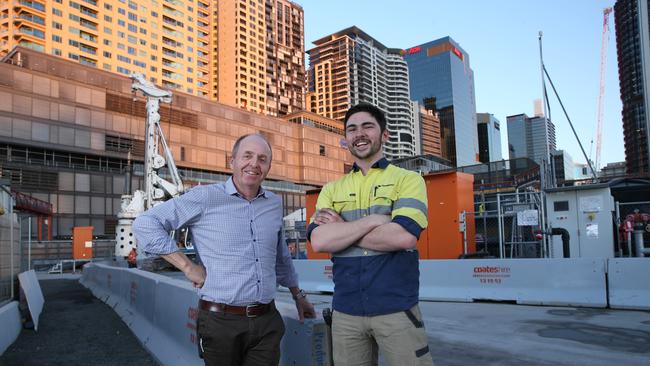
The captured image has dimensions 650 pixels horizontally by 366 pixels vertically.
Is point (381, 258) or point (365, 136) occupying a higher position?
point (365, 136)

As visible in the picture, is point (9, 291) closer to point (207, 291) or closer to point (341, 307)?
point (207, 291)

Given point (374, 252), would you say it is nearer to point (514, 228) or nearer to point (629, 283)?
point (629, 283)

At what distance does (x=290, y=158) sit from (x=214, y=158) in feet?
59.4

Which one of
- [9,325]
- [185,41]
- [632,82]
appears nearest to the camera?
[9,325]

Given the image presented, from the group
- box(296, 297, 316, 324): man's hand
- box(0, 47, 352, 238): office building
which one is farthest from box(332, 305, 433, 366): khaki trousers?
box(0, 47, 352, 238): office building

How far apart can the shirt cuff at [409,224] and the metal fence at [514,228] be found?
10.9 m

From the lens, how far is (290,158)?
84.4 metres

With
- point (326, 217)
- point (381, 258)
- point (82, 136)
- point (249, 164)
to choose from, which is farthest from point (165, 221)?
point (82, 136)

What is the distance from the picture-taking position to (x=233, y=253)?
2.85 metres

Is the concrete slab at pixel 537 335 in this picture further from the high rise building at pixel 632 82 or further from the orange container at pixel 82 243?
the high rise building at pixel 632 82

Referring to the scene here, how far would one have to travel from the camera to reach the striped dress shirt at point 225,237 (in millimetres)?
2797

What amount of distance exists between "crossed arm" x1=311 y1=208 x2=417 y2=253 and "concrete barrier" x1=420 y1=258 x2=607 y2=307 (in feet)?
27.0

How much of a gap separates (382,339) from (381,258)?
434mm

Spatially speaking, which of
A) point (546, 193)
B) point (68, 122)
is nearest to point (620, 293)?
point (546, 193)
